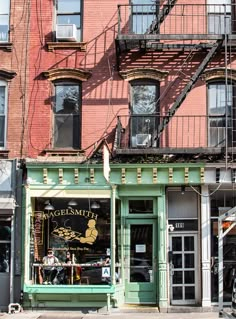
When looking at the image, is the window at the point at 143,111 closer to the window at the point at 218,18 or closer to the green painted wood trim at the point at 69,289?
the window at the point at 218,18

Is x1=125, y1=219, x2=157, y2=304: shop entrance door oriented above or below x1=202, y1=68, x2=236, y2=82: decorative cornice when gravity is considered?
below

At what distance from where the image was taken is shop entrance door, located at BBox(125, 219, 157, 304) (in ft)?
53.0

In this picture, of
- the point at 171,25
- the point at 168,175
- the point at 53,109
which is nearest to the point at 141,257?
the point at 168,175

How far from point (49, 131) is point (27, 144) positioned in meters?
0.71

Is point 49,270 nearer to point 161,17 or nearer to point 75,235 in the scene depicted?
point 75,235

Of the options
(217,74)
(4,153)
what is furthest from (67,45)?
(217,74)

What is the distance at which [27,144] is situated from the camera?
16.5m

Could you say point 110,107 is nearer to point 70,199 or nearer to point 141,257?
point 70,199

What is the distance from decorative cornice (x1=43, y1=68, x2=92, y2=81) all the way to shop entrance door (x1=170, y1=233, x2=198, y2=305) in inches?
198

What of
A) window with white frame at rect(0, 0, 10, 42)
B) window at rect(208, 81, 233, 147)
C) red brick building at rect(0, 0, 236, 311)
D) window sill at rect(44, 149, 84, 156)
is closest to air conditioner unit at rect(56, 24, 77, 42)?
red brick building at rect(0, 0, 236, 311)

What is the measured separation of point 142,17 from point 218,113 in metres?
3.51

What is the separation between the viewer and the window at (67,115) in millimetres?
16688

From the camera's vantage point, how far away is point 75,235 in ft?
51.9

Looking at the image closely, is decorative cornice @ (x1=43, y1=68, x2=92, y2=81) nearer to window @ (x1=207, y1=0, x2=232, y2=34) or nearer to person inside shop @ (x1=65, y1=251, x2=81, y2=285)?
window @ (x1=207, y1=0, x2=232, y2=34)
